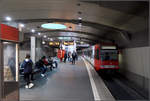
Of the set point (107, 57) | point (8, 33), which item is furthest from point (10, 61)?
point (107, 57)

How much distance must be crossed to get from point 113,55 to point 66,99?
8.00 m

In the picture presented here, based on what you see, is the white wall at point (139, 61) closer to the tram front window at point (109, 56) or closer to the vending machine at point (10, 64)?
the tram front window at point (109, 56)

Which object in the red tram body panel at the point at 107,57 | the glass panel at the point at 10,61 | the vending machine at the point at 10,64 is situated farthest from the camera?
the red tram body panel at the point at 107,57

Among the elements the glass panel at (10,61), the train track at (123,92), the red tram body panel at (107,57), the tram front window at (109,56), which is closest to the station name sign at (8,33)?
the glass panel at (10,61)

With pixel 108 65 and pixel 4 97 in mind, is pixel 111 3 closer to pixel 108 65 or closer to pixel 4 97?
pixel 108 65

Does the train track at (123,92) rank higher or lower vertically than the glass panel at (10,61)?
lower

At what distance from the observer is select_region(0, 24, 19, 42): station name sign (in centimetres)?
377

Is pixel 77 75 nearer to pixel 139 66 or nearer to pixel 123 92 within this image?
pixel 123 92

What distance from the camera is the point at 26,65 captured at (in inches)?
263

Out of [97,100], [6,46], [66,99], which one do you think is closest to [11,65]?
[6,46]

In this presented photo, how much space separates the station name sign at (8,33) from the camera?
12.4 ft

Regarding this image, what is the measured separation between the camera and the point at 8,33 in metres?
4.05

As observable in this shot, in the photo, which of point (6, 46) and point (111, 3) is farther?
point (111, 3)

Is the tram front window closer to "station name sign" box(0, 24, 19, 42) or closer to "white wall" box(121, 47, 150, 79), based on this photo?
"white wall" box(121, 47, 150, 79)
